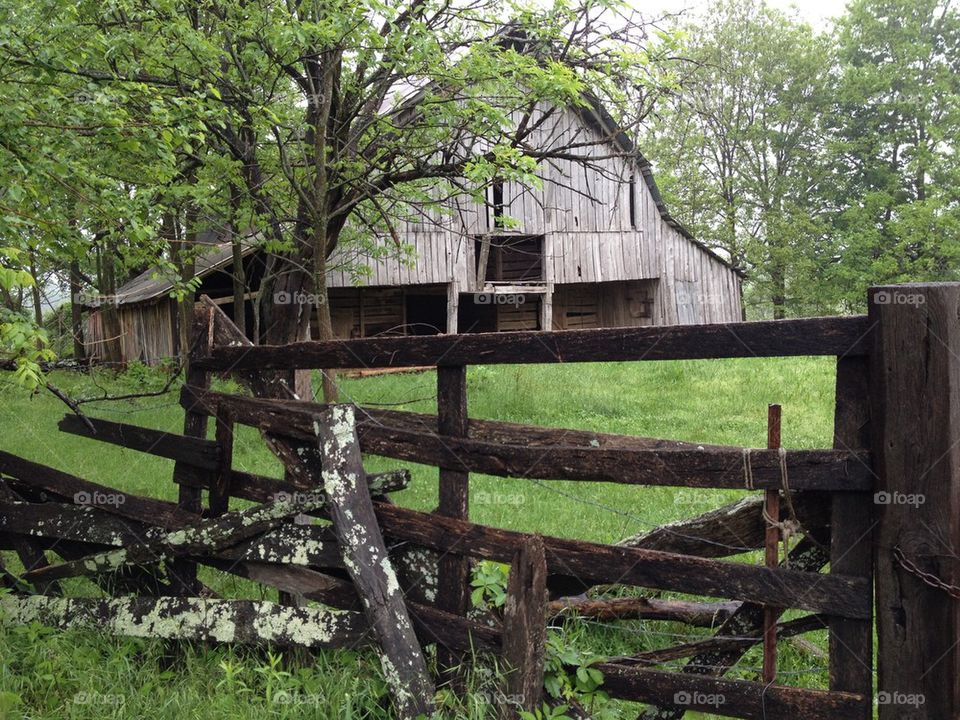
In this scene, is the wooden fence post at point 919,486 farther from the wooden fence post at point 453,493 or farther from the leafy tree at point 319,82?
the leafy tree at point 319,82

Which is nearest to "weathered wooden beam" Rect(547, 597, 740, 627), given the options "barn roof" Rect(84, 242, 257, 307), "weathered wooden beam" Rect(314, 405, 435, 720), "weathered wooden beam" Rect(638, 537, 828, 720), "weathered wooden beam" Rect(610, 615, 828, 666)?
"weathered wooden beam" Rect(610, 615, 828, 666)

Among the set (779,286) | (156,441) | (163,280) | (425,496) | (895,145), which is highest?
(895,145)

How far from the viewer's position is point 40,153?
5.57m

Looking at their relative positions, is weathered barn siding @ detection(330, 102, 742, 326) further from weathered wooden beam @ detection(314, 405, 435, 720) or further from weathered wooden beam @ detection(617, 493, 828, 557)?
weathered wooden beam @ detection(617, 493, 828, 557)

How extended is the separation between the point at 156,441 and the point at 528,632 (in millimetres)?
2689

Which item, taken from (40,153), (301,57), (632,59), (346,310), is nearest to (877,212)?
(346,310)

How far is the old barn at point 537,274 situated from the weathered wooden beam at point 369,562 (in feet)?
45.7

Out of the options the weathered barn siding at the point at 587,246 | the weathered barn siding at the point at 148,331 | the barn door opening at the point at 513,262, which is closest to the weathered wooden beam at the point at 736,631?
the weathered barn siding at the point at 587,246

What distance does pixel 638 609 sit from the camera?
479cm

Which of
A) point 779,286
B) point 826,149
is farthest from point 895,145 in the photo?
point 779,286

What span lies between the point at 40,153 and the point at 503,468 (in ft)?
14.3

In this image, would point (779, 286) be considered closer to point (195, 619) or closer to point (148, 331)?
point (148, 331)

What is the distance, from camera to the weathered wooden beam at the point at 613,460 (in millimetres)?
2971

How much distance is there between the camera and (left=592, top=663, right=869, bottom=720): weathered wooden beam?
9.71 feet
